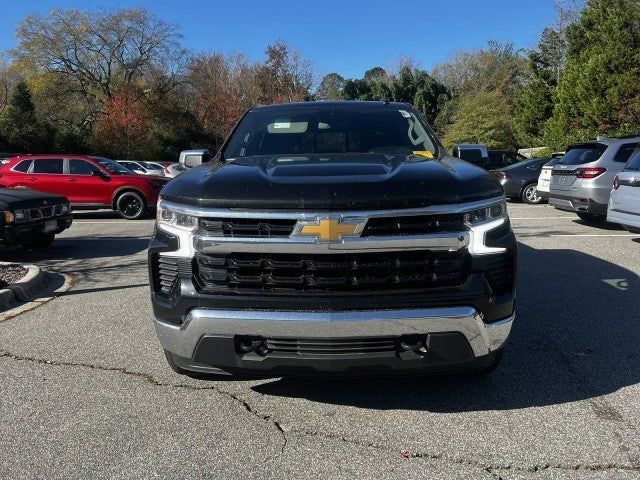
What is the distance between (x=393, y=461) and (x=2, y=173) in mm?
14513

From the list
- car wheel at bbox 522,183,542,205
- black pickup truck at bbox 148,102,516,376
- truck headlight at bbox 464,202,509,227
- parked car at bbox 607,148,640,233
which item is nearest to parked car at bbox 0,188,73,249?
black pickup truck at bbox 148,102,516,376

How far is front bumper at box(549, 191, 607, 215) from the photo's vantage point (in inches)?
425

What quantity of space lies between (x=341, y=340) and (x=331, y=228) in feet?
1.89

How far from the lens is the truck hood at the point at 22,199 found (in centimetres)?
786

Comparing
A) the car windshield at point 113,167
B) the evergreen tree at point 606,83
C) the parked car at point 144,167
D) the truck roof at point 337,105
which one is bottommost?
the parked car at point 144,167

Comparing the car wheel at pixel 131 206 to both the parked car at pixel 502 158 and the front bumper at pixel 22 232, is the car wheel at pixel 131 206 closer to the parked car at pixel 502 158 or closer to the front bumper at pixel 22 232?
the front bumper at pixel 22 232

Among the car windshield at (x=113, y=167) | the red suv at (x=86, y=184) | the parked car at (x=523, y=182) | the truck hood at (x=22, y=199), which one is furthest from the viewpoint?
the parked car at (x=523, y=182)

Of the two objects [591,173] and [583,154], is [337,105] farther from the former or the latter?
[583,154]

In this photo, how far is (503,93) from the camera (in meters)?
50.7

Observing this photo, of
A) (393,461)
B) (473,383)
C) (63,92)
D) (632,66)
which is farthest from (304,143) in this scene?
(63,92)

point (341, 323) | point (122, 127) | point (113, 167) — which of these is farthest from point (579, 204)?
point (122, 127)

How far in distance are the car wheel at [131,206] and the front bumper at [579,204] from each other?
971cm

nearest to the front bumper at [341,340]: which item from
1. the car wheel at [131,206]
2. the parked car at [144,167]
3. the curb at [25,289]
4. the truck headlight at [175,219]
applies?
the truck headlight at [175,219]

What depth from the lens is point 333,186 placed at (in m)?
2.93
